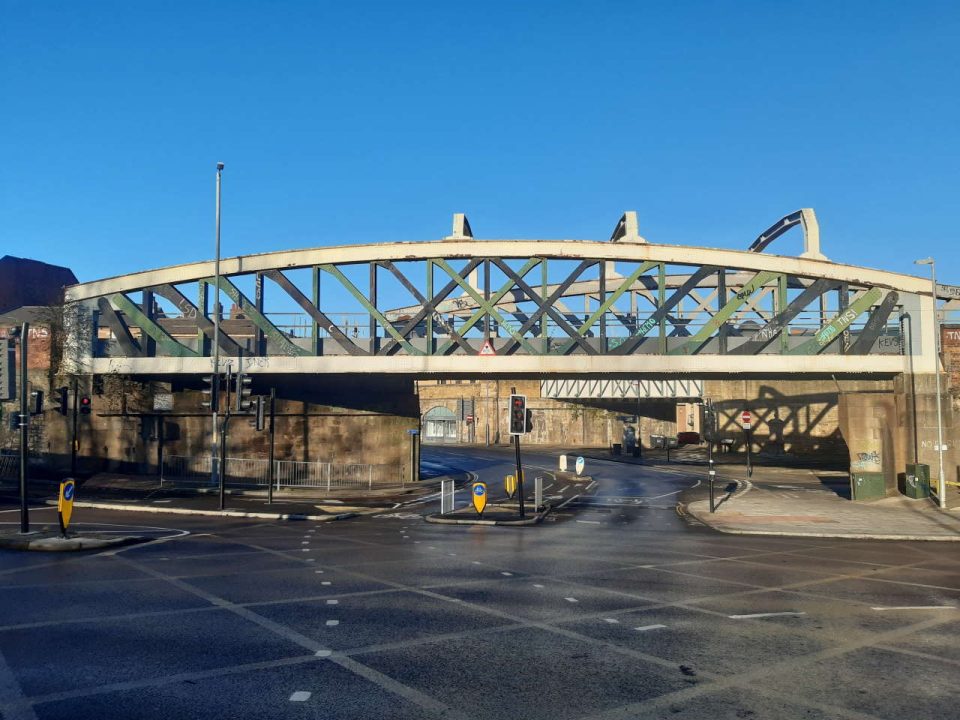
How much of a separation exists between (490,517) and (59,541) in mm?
12383

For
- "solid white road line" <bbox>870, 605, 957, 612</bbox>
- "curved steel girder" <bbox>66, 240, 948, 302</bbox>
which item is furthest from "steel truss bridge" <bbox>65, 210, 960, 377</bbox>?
"solid white road line" <bbox>870, 605, 957, 612</bbox>

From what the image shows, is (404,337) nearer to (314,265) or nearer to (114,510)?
(314,265)

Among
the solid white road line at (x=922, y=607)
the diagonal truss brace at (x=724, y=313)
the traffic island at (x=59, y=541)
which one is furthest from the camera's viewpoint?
the diagonal truss brace at (x=724, y=313)

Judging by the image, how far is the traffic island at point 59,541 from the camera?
664 inches

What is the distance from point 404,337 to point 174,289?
1157 centimetres

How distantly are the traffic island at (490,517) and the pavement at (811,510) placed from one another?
5.40 metres

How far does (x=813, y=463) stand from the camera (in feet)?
171

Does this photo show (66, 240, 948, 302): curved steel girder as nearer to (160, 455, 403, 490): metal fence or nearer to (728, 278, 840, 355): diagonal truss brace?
(728, 278, 840, 355): diagonal truss brace

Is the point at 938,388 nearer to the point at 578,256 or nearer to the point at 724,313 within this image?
the point at 724,313

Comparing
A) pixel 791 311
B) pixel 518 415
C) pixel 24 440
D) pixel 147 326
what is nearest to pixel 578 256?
pixel 791 311

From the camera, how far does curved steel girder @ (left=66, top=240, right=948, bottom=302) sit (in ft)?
108

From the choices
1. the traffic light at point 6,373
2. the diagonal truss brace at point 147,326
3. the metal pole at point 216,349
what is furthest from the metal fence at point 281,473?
the traffic light at point 6,373

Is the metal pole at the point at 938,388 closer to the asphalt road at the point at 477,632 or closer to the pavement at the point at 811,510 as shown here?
the pavement at the point at 811,510

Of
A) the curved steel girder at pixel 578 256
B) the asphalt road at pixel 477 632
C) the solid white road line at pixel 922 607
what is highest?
the curved steel girder at pixel 578 256
